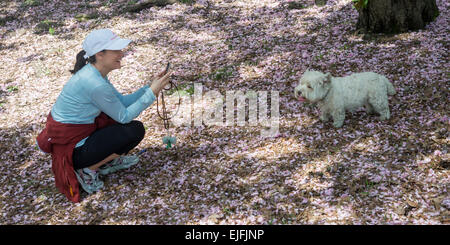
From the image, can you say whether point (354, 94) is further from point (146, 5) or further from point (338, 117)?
point (146, 5)

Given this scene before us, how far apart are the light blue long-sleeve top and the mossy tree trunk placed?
241 inches

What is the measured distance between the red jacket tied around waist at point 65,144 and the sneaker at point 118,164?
0.59 meters

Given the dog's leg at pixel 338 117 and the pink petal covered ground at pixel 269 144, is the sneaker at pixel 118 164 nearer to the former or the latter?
the pink petal covered ground at pixel 269 144

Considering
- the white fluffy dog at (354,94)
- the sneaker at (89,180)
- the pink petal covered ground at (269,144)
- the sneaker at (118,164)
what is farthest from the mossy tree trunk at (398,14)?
the sneaker at (89,180)

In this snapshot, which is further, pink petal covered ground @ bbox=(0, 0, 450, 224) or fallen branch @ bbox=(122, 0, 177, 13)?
fallen branch @ bbox=(122, 0, 177, 13)

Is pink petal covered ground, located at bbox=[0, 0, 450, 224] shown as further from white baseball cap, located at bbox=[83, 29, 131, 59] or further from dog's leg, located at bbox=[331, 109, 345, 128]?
white baseball cap, located at bbox=[83, 29, 131, 59]

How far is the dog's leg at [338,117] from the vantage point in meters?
5.69

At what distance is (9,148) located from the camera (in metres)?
6.84

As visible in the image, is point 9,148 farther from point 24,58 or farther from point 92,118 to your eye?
point 24,58

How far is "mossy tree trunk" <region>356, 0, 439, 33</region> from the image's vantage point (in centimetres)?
804

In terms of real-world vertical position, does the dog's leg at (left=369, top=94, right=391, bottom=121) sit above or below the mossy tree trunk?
below

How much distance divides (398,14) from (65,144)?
25.0 ft

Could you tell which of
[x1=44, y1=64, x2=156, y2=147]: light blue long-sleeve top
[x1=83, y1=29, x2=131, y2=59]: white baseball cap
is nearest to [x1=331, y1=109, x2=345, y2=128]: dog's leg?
[x1=44, y1=64, x2=156, y2=147]: light blue long-sleeve top

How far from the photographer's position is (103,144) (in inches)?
190
